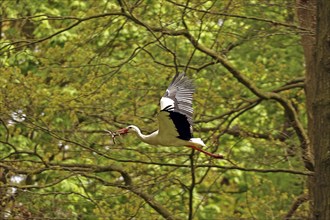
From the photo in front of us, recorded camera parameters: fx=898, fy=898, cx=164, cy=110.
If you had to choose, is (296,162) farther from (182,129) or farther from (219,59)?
(182,129)

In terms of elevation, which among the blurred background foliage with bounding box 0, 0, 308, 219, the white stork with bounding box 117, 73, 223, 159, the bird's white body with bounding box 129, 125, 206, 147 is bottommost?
the bird's white body with bounding box 129, 125, 206, 147

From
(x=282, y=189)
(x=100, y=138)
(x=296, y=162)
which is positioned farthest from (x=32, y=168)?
(x=282, y=189)

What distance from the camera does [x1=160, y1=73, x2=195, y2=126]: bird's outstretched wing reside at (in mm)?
8070

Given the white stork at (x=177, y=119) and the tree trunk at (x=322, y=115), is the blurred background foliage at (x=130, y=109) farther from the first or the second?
the white stork at (x=177, y=119)

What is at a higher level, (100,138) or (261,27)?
(261,27)

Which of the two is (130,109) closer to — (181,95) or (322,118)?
(322,118)

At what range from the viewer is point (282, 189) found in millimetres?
14594

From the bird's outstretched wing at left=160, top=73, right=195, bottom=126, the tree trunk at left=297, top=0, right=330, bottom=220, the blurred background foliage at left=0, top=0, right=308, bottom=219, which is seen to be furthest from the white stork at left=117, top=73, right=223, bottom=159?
the blurred background foliage at left=0, top=0, right=308, bottom=219

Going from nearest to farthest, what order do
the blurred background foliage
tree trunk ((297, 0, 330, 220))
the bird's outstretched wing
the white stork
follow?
1. the white stork
2. the bird's outstretched wing
3. tree trunk ((297, 0, 330, 220))
4. the blurred background foliage

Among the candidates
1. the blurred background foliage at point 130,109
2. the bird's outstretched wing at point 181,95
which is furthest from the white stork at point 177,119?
the blurred background foliage at point 130,109

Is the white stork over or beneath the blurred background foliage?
beneath

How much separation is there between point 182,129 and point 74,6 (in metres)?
8.40

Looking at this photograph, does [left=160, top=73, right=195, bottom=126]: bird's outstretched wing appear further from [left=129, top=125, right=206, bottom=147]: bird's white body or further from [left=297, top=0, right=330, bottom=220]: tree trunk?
[left=297, top=0, right=330, bottom=220]: tree trunk

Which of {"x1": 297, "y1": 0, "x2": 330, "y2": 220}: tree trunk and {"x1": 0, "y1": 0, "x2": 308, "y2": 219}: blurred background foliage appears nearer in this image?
{"x1": 297, "y1": 0, "x2": 330, "y2": 220}: tree trunk
